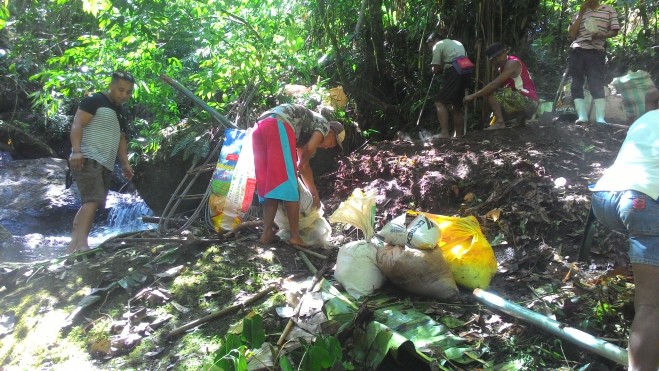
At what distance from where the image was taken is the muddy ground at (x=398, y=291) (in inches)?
105

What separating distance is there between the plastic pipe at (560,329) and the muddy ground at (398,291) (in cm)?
9

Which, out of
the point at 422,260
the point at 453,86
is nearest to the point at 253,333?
the point at 422,260

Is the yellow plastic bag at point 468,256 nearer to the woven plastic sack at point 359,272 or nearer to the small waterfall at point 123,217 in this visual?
the woven plastic sack at point 359,272

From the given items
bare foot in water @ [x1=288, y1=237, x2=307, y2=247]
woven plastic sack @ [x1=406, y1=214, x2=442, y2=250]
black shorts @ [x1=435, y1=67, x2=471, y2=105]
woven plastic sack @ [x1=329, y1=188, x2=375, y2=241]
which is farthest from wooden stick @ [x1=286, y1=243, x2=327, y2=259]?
black shorts @ [x1=435, y1=67, x2=471, y2=105]

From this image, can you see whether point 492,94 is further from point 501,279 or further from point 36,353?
point 36,353

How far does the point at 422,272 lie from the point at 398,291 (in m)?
0.31

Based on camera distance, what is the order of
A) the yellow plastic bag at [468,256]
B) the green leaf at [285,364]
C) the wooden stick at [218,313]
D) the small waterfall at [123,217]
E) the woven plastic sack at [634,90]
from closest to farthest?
the green leaf at [285,364] → the wooden stick at [218,313] → the yellow plastic bag at [468,256] → the woven plastic sack at [634,90] → the small waterfall at [123,217]

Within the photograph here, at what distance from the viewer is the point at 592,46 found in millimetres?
5934

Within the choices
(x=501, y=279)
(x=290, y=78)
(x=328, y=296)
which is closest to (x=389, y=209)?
(x=501, y=279)

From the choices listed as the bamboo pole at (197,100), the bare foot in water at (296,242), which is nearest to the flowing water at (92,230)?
the bamboo pole at (197,100)

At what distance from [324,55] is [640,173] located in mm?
5477

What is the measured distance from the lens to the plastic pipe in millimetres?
2186

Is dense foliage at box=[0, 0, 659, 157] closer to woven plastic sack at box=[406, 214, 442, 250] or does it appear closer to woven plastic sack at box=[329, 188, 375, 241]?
woven plastic sack at box=[329, 188, 375, 241]

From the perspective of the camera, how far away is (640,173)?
218cm
